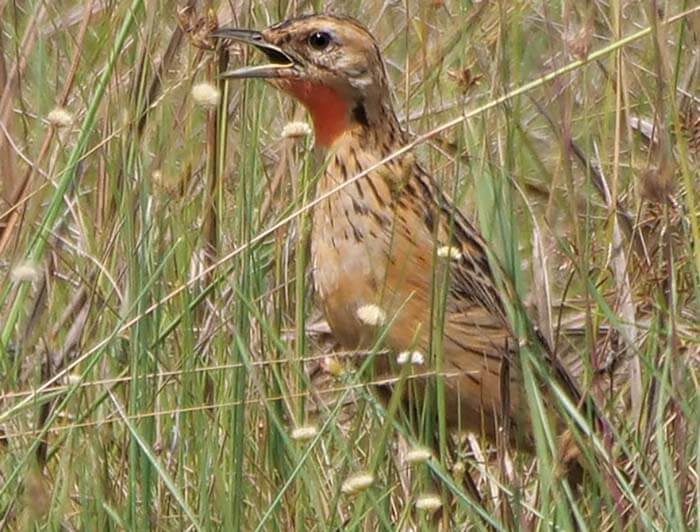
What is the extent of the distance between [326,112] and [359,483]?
1.40 metres

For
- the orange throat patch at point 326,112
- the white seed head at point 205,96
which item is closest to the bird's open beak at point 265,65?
the orange throat patch at point 326,112

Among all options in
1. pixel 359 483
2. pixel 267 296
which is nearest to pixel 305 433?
pixel 359 483

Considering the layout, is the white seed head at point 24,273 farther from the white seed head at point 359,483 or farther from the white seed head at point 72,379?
the white seed head at point 359,483

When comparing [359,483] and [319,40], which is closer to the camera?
[359,483]

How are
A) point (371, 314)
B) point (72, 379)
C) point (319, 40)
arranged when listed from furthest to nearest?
point (319, 40) → point (371, 314) → point (72, 379)

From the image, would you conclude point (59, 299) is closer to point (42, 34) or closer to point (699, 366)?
point (42, 34)

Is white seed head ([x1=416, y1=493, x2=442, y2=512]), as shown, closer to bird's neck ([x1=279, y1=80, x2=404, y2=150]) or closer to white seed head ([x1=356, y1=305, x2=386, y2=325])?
white seed head ([x1=356, y1=305, x2=386, y2=325])

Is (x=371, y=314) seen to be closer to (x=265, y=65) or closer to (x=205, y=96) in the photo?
(x=205, y=96)

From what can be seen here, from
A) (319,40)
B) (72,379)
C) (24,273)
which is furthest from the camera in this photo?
(319,40)

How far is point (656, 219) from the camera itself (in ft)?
10.6

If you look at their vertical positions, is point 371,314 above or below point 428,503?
above

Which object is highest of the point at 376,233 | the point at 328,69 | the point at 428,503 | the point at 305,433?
the point at 328,69

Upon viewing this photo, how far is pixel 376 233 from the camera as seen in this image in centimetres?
404

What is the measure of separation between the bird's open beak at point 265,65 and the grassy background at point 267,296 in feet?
0.24
